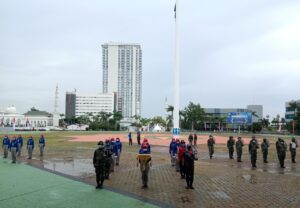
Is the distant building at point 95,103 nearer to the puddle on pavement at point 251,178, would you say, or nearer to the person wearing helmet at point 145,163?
the puddle on pavement at point 251,178

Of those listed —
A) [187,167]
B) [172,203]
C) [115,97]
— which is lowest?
[172,203]

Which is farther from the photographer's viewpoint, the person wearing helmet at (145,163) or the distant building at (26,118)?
the distant building at (26,118)

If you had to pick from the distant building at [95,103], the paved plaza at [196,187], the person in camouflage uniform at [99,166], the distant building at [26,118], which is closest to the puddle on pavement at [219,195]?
the paved plaza at [196,187]

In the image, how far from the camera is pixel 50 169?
58.4 feet

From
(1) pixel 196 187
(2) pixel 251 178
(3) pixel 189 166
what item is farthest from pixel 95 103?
(3) pixel 189 166

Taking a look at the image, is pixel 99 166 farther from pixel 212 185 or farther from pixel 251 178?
pixel 251 178

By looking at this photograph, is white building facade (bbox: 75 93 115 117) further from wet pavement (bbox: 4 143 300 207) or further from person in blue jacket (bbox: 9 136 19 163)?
wet pavement (bbox: 4 143 300 207)

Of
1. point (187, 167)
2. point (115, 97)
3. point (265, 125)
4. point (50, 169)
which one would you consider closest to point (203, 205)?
point (187, 167)

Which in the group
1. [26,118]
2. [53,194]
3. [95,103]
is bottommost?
[53,194]

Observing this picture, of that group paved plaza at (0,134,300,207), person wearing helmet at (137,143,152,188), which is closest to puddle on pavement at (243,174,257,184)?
paved plaza at (0,134,300,207)

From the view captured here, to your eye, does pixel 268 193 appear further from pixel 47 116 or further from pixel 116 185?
pixel 47 116

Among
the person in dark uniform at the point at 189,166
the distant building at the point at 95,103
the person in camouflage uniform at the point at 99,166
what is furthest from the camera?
the distant building at the point at 95,103

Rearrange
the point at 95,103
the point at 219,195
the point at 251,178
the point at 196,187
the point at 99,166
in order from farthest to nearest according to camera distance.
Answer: the point at 95,103 < the point at 251,178 < the point at 196,187 < the point at 99,166 < the point at 219,195

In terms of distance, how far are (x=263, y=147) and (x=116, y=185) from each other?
11383 mm
